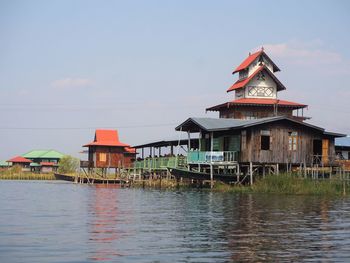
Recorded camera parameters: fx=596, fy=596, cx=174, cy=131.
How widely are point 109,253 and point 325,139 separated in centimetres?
3583

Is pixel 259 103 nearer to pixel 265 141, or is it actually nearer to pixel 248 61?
pixel 248 61

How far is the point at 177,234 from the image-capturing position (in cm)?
1905

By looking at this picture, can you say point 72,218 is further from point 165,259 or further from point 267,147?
point 267,147

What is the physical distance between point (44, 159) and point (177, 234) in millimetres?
112679

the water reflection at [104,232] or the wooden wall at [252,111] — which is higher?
the wooden wall at [252,111]

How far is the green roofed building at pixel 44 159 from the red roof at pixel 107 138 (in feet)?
141

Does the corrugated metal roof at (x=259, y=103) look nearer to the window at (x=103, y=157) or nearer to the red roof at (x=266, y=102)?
the red roof at (x=266, y=102)

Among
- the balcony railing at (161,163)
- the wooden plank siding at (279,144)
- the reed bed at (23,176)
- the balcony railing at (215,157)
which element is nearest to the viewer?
the wooden plank siding at (279,144)

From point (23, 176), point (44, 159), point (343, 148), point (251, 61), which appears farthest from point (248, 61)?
point (44, 159)

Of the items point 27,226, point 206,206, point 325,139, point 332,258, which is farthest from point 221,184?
point 332,258

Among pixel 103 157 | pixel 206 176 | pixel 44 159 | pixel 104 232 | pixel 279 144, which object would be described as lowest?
pixel 104 232

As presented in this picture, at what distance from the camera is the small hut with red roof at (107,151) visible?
81.8m

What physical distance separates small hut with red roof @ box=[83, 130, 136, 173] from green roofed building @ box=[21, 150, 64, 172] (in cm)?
4333

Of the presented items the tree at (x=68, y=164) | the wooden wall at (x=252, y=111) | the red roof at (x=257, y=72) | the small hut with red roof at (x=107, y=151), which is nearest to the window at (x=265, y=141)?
the wooden wall at (x=252, y=111)
